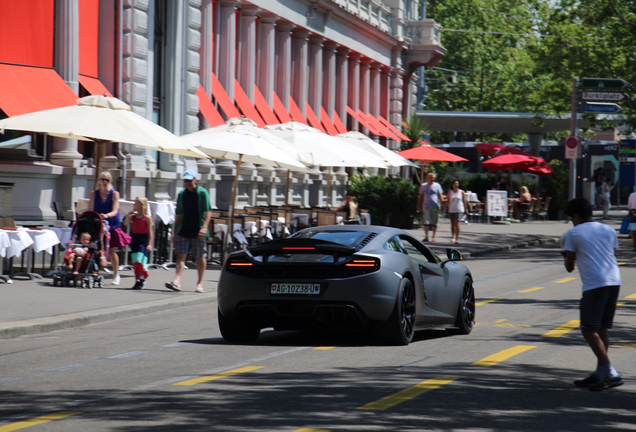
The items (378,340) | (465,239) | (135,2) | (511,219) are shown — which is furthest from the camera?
(511,219)

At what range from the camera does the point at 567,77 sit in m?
37.9

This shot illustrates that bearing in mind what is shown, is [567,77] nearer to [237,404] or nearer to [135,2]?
[135,2]

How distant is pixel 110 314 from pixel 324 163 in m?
11.3

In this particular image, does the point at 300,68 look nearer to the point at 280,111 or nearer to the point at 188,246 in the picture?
the point at 280,111

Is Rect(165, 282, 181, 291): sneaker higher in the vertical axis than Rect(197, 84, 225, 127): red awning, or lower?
lower

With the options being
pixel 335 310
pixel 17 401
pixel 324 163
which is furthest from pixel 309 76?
pixel 17 401

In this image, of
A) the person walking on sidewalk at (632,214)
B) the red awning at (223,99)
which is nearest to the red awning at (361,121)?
the red awning at (223,99)

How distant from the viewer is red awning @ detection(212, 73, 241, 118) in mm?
29156

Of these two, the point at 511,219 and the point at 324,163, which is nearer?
the point at 324,163

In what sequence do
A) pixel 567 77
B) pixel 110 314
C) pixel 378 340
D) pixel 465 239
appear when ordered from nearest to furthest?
pixel 378 340 < pixel 110 314 < pixel 465 239 < pixel 567 77

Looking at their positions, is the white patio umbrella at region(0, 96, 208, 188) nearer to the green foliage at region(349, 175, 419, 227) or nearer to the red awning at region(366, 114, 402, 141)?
the green foliage at region(349, 175, 419, 227)

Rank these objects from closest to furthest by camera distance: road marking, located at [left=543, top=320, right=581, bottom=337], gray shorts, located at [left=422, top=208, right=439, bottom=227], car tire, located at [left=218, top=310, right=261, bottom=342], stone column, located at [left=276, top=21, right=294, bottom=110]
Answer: car tire, located at [left=218, top=310, right=261, bottom=342] → road marking, located at [left=543, top=320, right=581, bottom=337] → gray shorts, located at [left=422, top=208, right=439, bottom=227] → stone column, located at [left=276, top=21, right=294, bottom=110]

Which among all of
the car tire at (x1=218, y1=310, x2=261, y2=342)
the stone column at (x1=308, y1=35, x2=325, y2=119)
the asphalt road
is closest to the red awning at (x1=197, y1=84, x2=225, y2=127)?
the stone column at (x1=308, y1=35, x2=325, y2=119)

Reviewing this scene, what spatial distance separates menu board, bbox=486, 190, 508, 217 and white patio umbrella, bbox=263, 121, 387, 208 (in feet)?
54.4
